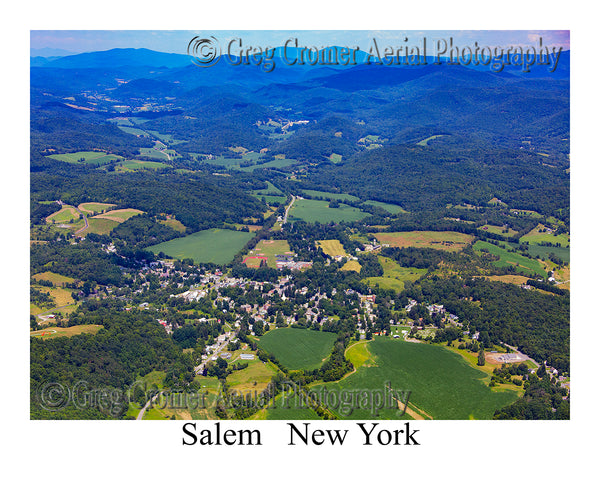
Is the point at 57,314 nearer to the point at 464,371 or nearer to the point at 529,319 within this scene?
the point at 464,371

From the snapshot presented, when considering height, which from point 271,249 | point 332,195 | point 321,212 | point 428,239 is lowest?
point 271,249

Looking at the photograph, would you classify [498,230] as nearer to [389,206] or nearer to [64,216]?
[389,206]

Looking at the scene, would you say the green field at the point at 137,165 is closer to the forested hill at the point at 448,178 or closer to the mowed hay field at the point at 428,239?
the forested hill at the point at 448,178

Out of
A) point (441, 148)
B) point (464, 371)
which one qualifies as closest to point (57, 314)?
point (464, 371)

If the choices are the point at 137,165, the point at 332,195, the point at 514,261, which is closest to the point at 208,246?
the point at 332,195

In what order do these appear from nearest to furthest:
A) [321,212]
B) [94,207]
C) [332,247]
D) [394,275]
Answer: [394,275] → [332,247] → [94,207] → [321,212]

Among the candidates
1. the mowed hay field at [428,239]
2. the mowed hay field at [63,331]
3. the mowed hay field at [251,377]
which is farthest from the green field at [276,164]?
the mowed hay field at [251,377]

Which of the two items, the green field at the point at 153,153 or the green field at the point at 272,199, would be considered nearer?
the green field at the point at 272,199
